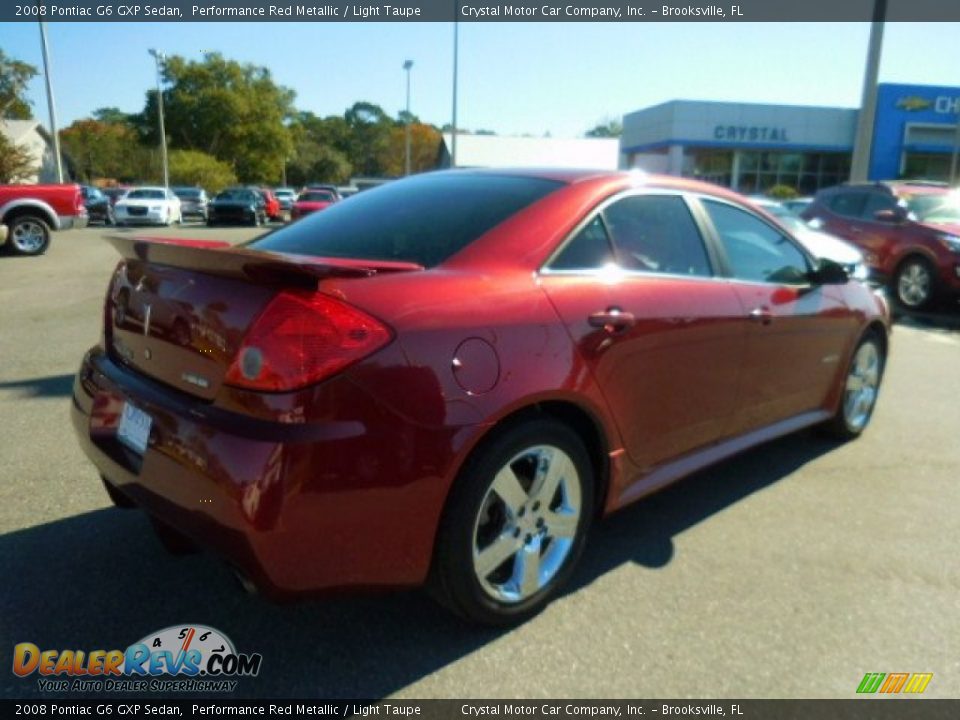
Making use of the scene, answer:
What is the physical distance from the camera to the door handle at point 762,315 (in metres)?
3.48

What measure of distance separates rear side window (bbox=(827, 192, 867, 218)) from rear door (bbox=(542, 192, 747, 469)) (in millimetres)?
9610

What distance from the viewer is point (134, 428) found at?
2355 millimetres

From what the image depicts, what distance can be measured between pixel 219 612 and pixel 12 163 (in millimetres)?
32070

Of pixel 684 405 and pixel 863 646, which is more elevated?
pixel 684 405

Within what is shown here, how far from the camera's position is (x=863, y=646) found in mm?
2562

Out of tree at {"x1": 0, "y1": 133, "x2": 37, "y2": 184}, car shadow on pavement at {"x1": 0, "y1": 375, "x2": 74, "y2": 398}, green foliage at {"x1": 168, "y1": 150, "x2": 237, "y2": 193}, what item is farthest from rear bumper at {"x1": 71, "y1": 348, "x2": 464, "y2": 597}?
green foliage at {"x1": 168, "y1": 150, "x2": 237, "y2": 193}

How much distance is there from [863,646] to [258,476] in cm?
208

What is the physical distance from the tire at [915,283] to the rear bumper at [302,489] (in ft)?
33.0

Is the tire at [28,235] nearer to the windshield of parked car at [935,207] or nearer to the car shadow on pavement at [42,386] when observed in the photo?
the car shadow on pavement at [42,386]

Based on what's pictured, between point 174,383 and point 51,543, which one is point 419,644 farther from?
point 51,543

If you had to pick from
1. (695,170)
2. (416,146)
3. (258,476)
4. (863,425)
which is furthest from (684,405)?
(416,146)

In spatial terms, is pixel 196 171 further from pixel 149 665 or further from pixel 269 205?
pixel 149 665

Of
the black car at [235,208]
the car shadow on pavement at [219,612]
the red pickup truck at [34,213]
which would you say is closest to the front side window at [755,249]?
the car shadow on pavement at [219,612]

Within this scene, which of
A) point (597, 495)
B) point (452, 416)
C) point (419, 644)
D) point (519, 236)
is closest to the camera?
point (452, 416)
